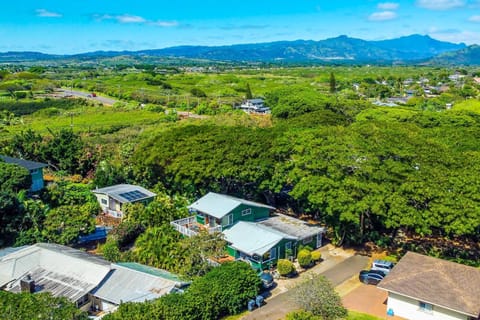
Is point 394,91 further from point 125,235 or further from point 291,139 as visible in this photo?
point 125,235

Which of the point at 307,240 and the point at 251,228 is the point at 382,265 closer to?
the point at 307,240

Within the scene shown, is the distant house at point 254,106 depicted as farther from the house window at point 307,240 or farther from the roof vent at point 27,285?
the roof vent at point 27,285

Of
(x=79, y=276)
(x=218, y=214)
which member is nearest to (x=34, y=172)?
(x=218, y=214)

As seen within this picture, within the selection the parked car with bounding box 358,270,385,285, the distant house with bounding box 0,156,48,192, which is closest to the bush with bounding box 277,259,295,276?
the parked car with bounding box 358,270,385,285

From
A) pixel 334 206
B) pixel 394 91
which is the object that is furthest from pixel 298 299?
pixel 394 91

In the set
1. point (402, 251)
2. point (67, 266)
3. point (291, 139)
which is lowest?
point (402, 251)
